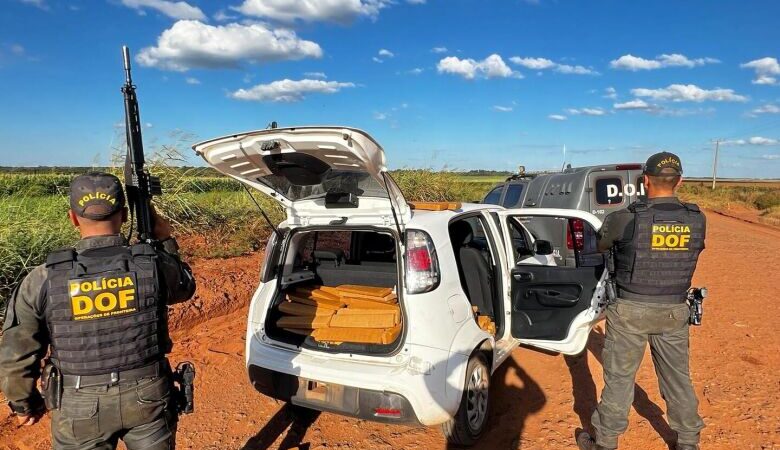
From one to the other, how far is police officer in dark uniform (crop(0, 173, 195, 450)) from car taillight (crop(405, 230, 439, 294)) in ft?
4.53

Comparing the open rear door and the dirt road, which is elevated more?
the open rear door

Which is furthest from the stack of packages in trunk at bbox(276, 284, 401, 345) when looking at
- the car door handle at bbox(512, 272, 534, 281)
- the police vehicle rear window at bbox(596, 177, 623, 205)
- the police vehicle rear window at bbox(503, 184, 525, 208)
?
the police vehicle rear window at bbox(503, 184, 525, 208)

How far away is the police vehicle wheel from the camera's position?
3.11 meters

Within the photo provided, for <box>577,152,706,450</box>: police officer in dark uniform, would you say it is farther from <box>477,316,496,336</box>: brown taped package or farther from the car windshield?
the car windshield

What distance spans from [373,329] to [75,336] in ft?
5.77

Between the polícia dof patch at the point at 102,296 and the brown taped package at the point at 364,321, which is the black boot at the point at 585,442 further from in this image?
the polícia dof patch at the point at 102,296

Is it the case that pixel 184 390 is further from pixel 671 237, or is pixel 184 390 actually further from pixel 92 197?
pixel 671 237

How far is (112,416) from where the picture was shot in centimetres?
206

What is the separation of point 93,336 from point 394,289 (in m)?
→ 2.10

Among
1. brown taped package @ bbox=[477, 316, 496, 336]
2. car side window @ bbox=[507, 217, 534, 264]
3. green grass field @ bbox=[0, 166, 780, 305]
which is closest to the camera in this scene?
brown taped package @ bbox=[477, 316, 496, 336]

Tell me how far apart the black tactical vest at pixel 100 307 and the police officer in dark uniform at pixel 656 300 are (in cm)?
271

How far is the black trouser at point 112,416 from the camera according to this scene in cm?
203

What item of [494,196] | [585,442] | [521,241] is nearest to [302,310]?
[585,442]

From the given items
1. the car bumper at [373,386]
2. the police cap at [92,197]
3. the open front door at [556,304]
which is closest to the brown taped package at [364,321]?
the car bumper at [373,386]
